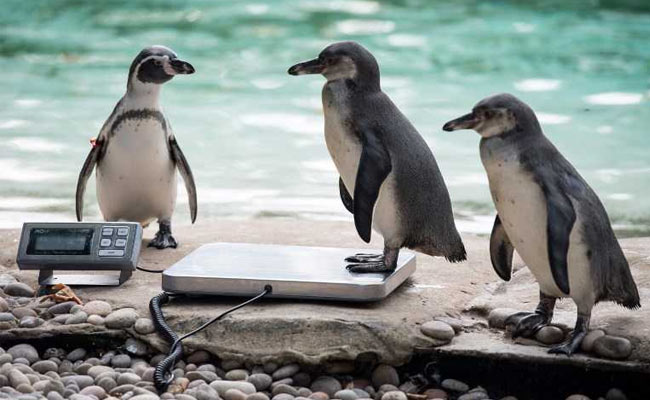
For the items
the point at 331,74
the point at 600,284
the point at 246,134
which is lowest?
the point at 246,134

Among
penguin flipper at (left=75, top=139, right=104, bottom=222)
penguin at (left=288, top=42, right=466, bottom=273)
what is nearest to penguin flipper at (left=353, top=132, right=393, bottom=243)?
penguin at (left=288, top=42, right=466, bottom=273)

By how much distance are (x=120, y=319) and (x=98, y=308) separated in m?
0.11

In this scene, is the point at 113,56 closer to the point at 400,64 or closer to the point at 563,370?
the point at 400,64

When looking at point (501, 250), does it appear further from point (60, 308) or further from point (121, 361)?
point (60, 308)

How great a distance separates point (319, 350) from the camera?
307 cm

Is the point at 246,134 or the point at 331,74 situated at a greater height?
the point at 331,74

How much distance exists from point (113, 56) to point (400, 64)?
2.59m

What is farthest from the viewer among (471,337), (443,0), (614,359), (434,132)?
(443,0)

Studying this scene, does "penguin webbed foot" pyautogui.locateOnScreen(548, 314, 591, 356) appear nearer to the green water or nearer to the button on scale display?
the button on scale display

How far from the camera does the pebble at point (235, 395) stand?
291cm

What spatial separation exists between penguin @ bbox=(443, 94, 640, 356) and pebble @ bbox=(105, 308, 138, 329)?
1.01 meters

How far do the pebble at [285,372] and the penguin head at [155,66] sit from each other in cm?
136

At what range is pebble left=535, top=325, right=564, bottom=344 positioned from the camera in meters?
3.08

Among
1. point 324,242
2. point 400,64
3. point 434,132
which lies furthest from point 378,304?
point 400,64
